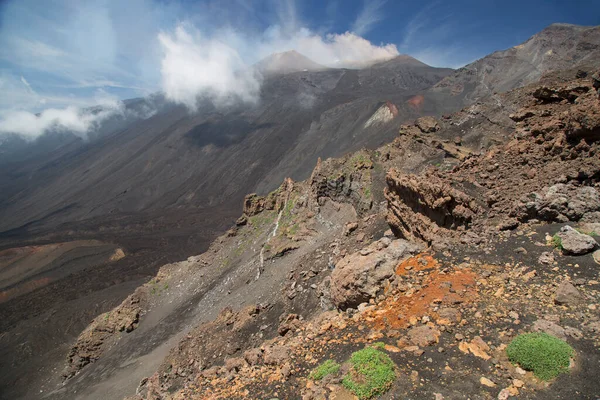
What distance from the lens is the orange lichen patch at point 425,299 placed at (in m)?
5.15

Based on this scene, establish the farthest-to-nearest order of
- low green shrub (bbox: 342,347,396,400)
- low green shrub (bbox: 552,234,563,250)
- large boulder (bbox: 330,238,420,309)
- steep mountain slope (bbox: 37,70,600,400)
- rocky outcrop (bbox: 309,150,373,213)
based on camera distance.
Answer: rocky outcrop (bbox: 309,150,373,213) → large boulder (bbox: 330,238,420,309) → low green shrub (bbox: 552,234,563,250) → steep mountain slope (bbox: 37,70,600,400) → low green shrub (bbox: 342,347,396,400)

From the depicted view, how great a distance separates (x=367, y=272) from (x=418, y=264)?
1.14m

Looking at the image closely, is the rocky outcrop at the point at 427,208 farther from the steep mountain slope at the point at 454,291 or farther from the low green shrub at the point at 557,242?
the low green shrub at the point at 557,242

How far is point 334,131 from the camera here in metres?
77.4

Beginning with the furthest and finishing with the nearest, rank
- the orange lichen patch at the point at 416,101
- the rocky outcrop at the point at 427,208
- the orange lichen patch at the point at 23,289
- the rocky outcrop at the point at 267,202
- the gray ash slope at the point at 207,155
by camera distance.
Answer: the gray ash slope at the point at 207,155
the orange lichen patch at the point at 416,101
the orange lichen patch at the point at 23,289
the rocky outcrop at the point at 267,202
the rocky outcrop at the point at 427,208

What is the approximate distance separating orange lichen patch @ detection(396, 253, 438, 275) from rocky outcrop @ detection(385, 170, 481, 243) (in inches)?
26.8

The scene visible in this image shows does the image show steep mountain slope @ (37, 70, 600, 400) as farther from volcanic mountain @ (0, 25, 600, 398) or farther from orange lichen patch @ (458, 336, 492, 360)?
volcanic mountain @ (0, 25, 600, 398)

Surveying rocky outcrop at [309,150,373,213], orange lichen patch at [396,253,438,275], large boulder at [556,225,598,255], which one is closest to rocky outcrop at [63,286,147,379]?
rocky outcrop at [309,150,373,213]

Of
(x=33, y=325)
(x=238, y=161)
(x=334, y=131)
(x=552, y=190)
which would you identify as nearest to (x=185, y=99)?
(x=238, y=161)

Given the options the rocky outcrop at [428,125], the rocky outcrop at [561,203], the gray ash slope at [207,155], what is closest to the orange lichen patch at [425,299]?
the rocky outcrop at [561,203]

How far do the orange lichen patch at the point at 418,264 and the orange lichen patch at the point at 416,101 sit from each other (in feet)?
239

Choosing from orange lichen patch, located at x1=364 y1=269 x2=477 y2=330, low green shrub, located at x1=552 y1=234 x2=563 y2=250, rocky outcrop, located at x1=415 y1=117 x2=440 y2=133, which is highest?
rocky outcrop, located at x1=415 y1=117 x2=440 y2=133

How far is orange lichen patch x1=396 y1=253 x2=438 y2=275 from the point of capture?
20.5ft

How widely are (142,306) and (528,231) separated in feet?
80.8
